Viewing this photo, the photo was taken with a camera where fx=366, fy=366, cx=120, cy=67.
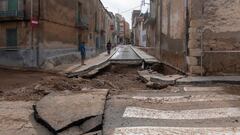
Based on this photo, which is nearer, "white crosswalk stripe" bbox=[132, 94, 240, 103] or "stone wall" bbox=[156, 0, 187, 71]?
"white crosswalk stripe" bbox=[132, 94, 240, 103]

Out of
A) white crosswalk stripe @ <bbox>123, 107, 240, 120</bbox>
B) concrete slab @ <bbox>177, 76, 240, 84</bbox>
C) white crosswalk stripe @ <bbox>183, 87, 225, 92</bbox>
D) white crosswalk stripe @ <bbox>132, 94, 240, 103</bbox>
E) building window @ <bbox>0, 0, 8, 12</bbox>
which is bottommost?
white crosswalk stripe @ <bbox>123, 107, 240, 120</bbox>

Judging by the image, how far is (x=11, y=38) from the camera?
1934 cm

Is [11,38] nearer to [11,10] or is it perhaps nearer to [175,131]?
[11,10]

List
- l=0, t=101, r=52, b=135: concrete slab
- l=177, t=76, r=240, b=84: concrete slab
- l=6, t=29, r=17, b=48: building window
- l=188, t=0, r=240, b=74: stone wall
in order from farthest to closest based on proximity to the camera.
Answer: l=6, t=29, r=17, b=48: building window
l=188, t=0, r=240, b=74: stone wall
l=177, t=76, r=240, b=84: concrete slab
l=0, t=101, r=52, b=135: concrete slab

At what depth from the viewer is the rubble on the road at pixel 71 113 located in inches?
258

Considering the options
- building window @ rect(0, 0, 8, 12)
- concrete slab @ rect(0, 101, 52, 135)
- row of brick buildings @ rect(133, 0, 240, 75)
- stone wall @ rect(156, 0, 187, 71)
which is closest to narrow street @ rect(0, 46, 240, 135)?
concrete slab @ rect(0, 101, 52, 135)

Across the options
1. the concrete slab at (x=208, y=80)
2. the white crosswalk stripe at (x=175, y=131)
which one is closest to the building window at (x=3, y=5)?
the concrete slab at (x=208, y=80)

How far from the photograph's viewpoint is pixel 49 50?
19922 mm

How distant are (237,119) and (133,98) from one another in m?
2.90

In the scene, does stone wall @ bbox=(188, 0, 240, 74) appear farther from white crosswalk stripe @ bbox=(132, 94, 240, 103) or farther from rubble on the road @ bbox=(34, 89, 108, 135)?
rubble on the road @ bbox=(34, 89, 108, 135)

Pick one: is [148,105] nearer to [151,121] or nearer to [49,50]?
[151,121]

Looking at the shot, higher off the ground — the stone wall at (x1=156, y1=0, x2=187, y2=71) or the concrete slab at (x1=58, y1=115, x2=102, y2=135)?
the stone wall at (x1=156, y1=0, x2=187, y2=71)

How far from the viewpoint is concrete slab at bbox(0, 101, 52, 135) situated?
6.68 meters

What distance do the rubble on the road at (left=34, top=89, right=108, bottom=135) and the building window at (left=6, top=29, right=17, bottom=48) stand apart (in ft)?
36.6
